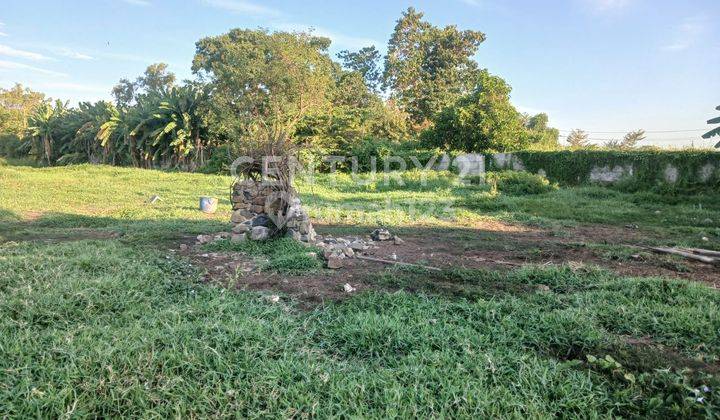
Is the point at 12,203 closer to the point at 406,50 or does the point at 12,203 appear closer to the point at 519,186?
the point at 519,186

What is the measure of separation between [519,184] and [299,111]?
9.12 meters

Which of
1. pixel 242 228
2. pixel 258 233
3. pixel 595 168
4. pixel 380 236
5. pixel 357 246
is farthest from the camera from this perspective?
pixel 595 168

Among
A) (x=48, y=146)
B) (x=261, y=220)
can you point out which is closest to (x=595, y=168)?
(x=261, y=220)

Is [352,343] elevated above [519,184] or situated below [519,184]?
below

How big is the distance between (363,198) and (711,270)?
8.39m

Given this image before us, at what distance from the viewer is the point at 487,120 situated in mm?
18969

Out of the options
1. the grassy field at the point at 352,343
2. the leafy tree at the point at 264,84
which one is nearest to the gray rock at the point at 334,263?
the grassy field at the point at 352,343

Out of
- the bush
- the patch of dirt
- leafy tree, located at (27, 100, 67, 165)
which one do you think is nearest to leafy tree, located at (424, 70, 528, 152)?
the bush

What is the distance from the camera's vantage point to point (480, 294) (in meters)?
4.05

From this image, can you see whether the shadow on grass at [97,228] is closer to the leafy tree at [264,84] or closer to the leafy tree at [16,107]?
the leafy tree at [264,84]

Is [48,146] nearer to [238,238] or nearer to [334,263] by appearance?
[238,238]

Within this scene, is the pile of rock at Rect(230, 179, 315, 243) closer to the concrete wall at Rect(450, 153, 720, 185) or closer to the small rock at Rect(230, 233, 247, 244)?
the small rock at Rect(230, 233, 247, 244)

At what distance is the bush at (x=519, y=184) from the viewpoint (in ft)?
45.4

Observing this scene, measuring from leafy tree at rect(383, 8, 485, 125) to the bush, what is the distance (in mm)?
13776
